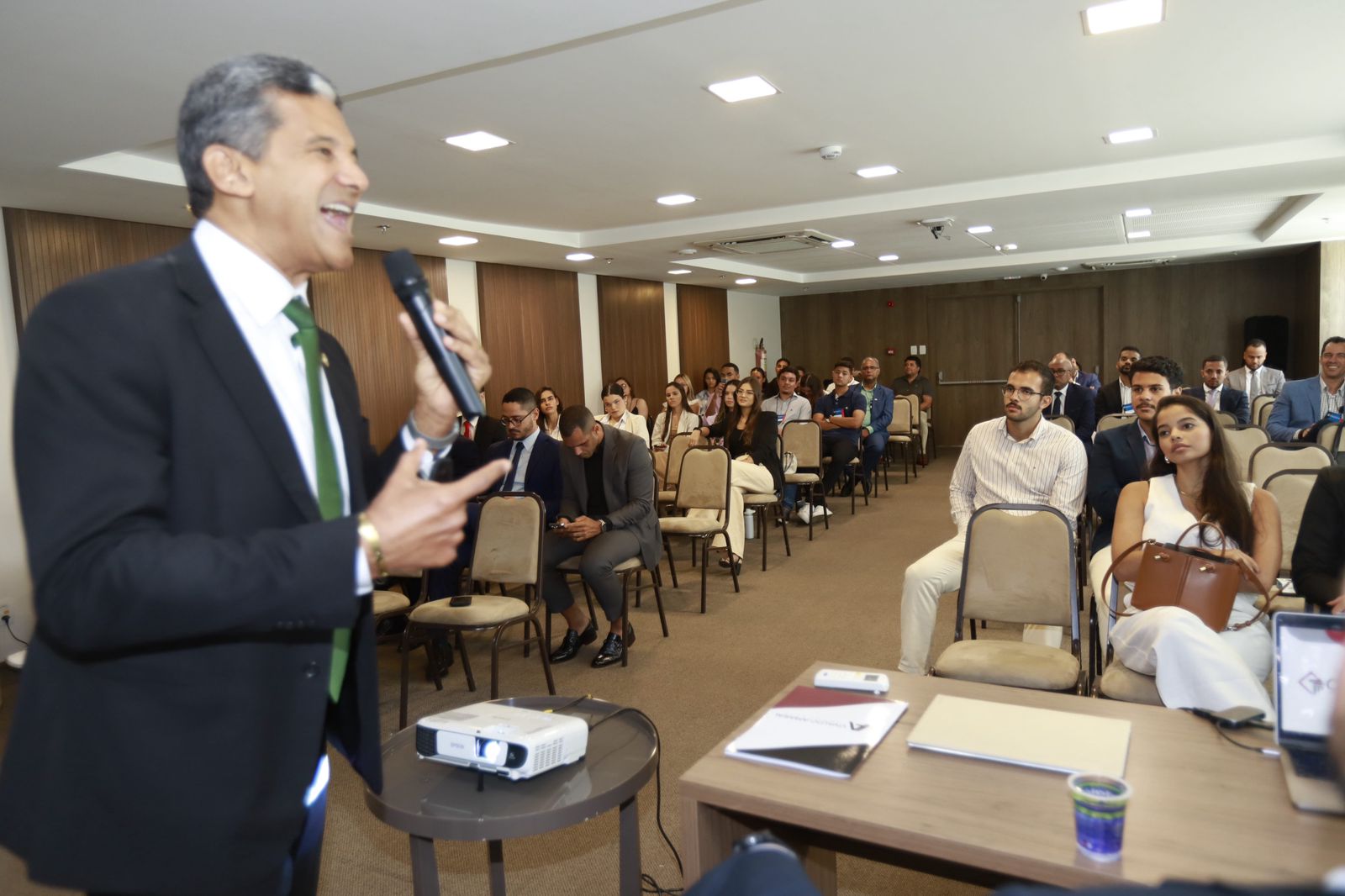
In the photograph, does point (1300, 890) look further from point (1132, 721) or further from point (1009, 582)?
point (1009, 582)

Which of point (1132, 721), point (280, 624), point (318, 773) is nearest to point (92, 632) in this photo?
point (280, 624)

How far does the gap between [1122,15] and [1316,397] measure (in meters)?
4.11

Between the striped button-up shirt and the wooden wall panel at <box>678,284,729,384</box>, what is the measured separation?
895cm

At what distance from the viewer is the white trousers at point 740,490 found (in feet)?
20.0

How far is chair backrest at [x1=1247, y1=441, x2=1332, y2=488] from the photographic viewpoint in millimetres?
4078

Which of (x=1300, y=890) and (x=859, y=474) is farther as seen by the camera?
(x=859, y=474)

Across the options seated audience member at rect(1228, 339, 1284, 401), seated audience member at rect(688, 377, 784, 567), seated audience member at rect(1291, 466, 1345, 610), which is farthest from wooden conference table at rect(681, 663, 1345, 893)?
seated audience member at rect(1228, 339, 1284, 401)

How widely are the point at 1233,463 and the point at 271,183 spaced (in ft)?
10.5

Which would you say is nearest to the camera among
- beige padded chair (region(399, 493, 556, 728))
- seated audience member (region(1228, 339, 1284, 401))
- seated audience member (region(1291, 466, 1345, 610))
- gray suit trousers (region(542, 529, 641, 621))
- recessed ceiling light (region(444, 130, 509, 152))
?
seated audience member (region(1291, 466, 1345, 610))

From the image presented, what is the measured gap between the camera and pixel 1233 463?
3027 mm

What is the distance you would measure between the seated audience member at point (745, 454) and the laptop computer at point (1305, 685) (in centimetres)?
432

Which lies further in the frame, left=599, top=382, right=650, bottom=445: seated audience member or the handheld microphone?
left=599, top=382, right=650, bottom=445: seated audience member

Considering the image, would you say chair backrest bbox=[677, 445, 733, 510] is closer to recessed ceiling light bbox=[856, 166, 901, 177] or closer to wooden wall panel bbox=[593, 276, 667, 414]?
recessed ceiling light bbox=[856, 166, 901, 177]

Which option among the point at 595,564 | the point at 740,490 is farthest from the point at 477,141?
the point at 740,490
